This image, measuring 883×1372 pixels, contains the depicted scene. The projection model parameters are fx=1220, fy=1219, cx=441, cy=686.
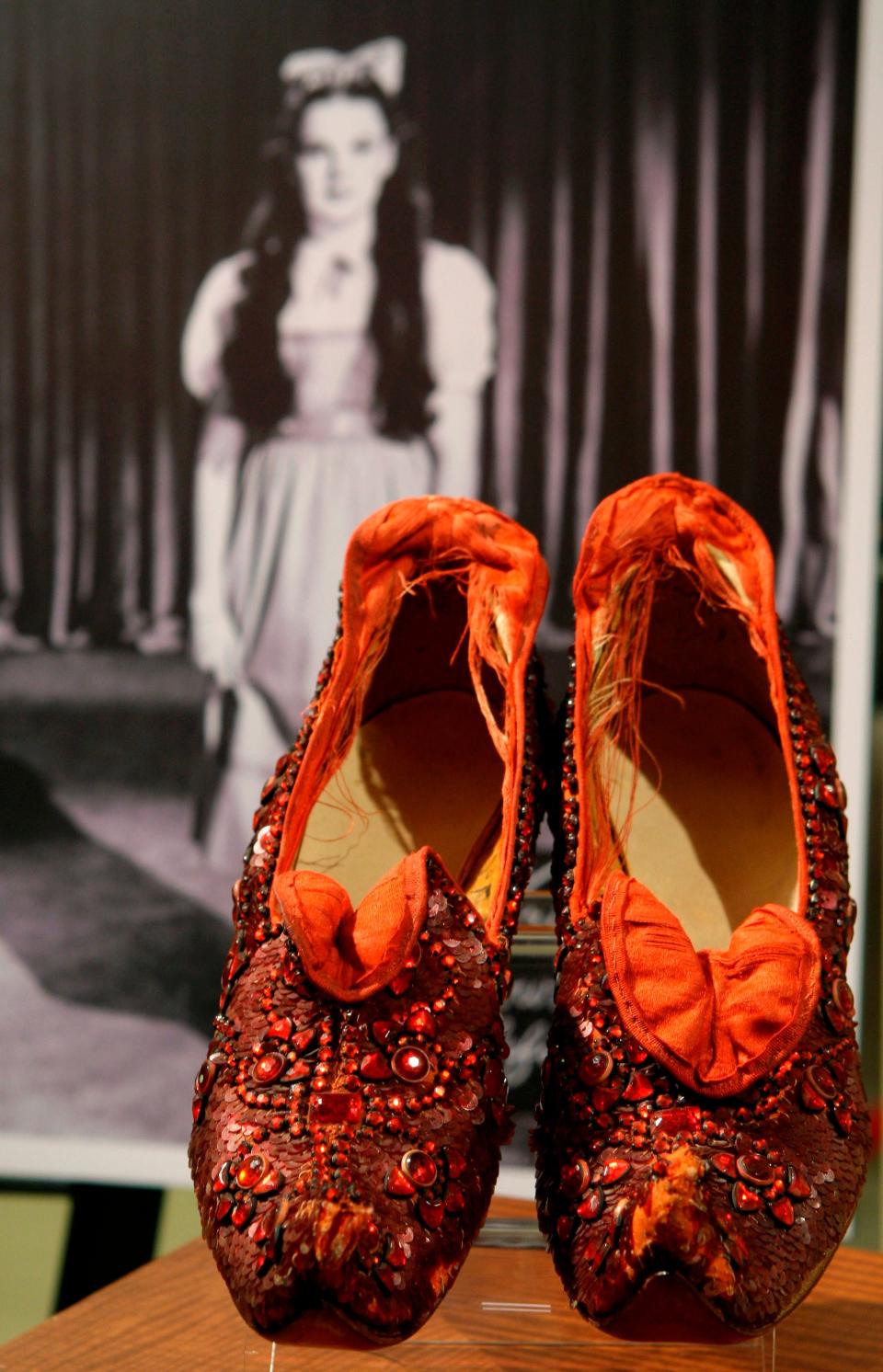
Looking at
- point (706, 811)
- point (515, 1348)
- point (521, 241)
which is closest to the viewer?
point (515, 1348)

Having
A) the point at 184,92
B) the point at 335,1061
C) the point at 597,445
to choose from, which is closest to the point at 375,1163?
the point at 335,1061

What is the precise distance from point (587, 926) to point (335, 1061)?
0.38 feet

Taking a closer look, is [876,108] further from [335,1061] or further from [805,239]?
[335,1061]

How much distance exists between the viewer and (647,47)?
3.19ft

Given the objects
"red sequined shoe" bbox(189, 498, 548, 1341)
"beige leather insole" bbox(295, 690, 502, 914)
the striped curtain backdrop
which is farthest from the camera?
the striped curtain backdrop

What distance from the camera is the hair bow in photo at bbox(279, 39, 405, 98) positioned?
1006mm

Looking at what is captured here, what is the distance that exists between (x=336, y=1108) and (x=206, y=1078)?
0.07 meters

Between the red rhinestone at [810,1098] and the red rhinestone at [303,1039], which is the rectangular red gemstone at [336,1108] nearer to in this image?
the red rhinestone at [303,1039]

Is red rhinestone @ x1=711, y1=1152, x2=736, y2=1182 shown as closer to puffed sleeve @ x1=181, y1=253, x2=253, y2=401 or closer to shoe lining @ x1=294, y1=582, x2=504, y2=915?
shoe lining @ x1=294, y1=582, x2=504, y2=915

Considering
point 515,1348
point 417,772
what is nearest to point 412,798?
point 417,772

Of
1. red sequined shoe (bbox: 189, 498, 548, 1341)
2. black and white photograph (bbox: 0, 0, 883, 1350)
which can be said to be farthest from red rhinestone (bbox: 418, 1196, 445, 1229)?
black and white photograph (bbox: 0, 0, 883, 1350)

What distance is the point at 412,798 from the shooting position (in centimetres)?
62

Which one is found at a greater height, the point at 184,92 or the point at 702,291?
the point at 184,92

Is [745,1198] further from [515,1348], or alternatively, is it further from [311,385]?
[311,385]
